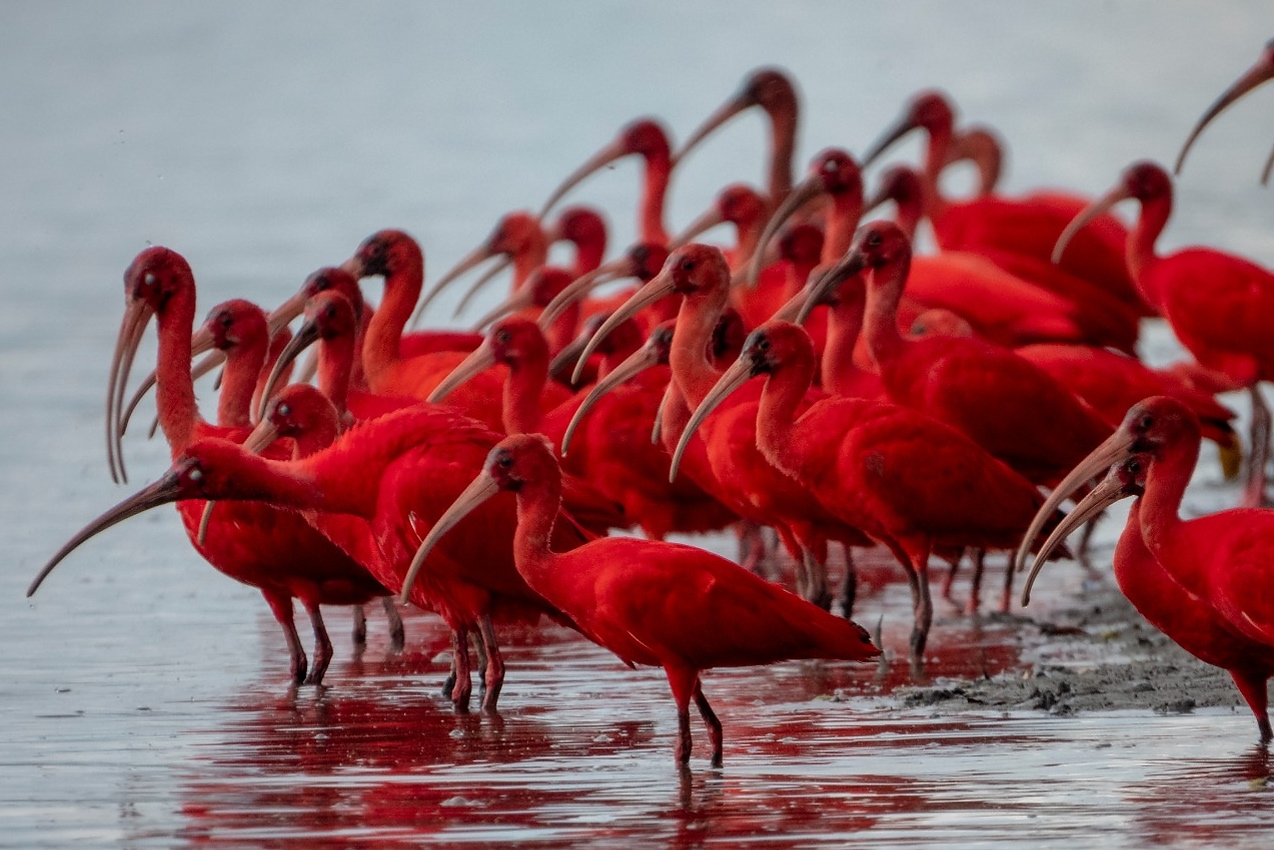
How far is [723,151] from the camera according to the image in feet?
150

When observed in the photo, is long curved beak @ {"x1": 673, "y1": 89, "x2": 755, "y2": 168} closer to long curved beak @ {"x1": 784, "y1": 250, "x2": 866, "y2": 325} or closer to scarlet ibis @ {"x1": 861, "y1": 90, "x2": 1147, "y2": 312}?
scarlet ibis @ {"x1": 861, "y1": 90, "x2": 1147, "y2": 312}

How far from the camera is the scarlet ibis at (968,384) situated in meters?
12.4

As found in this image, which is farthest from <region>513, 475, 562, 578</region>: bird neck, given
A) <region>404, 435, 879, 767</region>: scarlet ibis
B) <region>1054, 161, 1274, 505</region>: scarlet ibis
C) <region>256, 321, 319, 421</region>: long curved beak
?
<region>1054, 161, 1274, 505</region>: scarlet ibis

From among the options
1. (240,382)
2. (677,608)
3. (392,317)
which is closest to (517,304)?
(392,317)

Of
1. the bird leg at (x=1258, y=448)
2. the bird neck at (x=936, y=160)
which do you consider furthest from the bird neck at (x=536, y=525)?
the bird neck at (x=936, y=160)

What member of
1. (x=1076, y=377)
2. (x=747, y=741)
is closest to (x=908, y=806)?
(x=747, y=741)

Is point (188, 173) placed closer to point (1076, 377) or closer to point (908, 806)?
point (1076, 377)

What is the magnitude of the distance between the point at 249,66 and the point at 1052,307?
38.1 m

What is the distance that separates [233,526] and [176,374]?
3.15ft

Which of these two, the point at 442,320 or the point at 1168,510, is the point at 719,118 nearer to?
the point at 442,320

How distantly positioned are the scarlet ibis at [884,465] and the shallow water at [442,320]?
0.52 meters

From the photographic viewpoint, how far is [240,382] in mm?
11484

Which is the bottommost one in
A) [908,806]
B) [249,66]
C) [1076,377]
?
[908,806]

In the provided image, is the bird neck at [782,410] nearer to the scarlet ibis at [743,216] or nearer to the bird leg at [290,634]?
the bird leg at [290,634]
